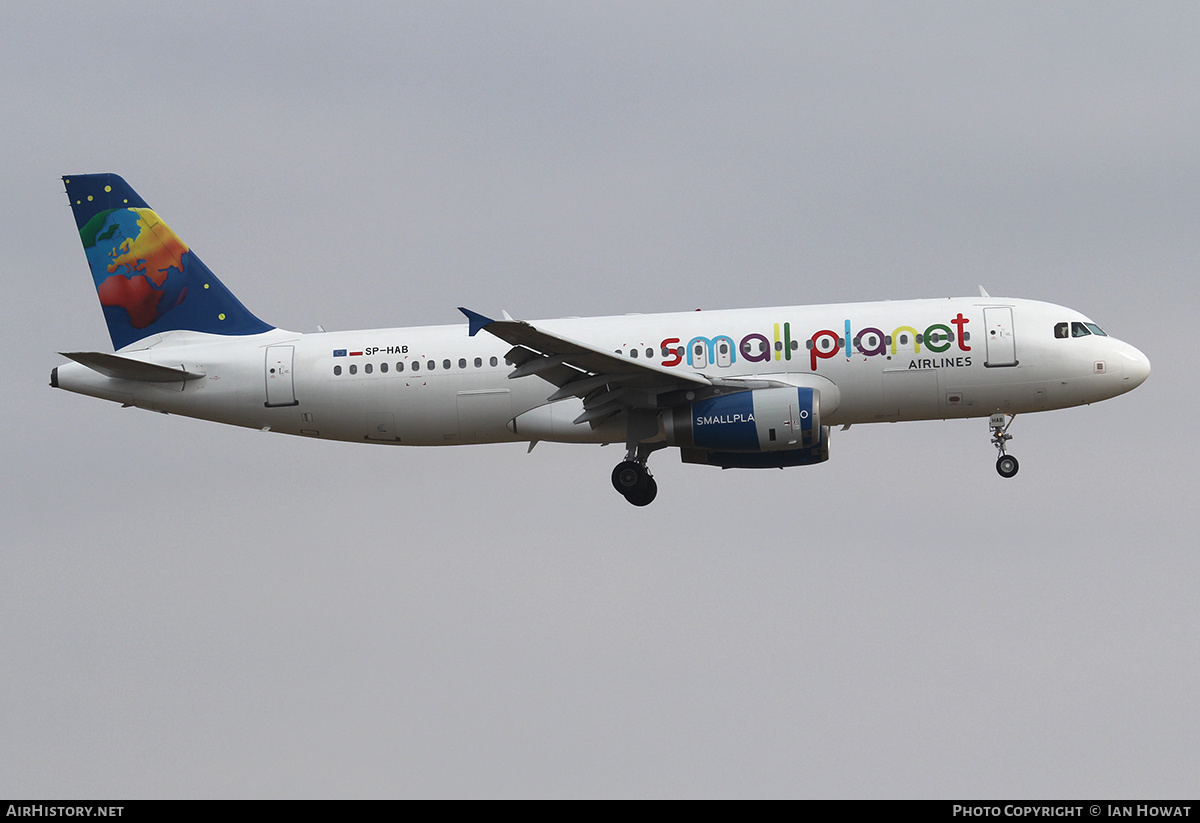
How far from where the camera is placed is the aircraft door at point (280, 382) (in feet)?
126

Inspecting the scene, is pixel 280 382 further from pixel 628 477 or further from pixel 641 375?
pixel 641 375

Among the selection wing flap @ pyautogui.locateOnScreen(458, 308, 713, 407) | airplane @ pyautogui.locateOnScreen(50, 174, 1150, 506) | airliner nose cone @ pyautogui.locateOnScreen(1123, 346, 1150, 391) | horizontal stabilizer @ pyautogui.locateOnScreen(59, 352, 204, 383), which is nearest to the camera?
wing flap @ pyautogui.locateOnScreen(458, 308, 713, 407)

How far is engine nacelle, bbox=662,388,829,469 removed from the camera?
114 ft

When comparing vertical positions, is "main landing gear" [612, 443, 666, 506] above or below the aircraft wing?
below

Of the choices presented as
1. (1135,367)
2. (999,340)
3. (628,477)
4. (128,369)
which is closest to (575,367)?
(628,477)

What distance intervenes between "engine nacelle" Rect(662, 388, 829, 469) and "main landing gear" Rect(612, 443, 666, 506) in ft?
5.39

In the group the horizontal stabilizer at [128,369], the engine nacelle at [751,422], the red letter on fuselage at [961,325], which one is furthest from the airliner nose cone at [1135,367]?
the horizontal stabilizer at [128,369]

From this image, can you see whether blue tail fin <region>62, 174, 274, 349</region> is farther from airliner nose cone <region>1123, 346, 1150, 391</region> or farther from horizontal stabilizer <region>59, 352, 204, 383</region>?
airliner nose cone <region>1123, 346, 1150, 391</region>

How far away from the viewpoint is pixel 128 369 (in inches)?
1508

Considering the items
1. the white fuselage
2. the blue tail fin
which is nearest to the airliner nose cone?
the white fuselage

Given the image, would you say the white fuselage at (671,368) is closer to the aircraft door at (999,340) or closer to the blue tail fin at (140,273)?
the aircraft door at (999,340)

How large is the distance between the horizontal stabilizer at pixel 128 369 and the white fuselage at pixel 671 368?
198mm

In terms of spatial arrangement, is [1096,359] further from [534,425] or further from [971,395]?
[534,425]

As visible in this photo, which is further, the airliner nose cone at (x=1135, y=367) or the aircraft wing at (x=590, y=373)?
the airliner nose cone at (x=1135, y=367)
